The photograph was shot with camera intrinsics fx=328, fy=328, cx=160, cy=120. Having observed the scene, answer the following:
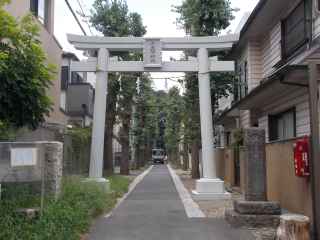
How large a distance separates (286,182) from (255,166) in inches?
33.5

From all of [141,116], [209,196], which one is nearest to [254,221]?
[209,196]

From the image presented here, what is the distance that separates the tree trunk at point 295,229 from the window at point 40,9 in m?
11.5

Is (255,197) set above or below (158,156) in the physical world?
below

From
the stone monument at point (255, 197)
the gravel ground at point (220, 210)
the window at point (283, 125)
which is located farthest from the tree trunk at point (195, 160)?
the stone monument at point (255, 197)

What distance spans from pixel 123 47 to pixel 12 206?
695 cm

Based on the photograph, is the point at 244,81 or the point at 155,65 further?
the point at 244,81

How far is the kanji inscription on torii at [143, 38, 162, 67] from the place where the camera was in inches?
438

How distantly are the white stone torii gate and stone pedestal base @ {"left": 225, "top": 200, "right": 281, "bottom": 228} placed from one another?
13.7ft

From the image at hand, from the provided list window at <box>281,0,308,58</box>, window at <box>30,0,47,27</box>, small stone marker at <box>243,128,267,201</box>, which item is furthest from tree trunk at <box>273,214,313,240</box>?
window at <box>30,0,47,27</box>

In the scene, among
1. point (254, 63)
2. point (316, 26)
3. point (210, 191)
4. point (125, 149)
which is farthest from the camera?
point (125, 149)

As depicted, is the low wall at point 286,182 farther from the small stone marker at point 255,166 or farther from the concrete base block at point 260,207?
the small stone marker at point 255,166

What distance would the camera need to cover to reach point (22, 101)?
7.61 m

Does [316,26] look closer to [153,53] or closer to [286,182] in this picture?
[286,182]

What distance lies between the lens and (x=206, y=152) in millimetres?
11094
